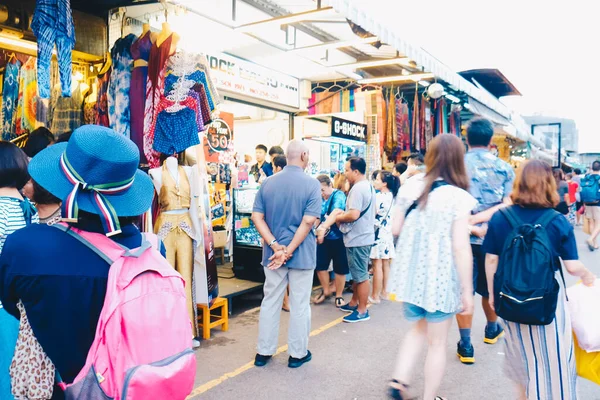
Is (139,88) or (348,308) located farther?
(348,308)

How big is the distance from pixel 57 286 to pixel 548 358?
8.93ft

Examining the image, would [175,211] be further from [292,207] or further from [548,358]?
[548,358]

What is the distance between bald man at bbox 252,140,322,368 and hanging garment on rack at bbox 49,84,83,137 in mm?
2480

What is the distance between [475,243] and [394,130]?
20.6ft

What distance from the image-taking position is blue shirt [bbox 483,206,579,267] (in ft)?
9.53

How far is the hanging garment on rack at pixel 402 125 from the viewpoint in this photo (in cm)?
1063

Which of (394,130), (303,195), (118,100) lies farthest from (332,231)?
(394,130)

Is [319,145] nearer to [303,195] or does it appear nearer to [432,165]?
[303,195]

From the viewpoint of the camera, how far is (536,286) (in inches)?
111

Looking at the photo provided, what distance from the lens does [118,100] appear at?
4812mm

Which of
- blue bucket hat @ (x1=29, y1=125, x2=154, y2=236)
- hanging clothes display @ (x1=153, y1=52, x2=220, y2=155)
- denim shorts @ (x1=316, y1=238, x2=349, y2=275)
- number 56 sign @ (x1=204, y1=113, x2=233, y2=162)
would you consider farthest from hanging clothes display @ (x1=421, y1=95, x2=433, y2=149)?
blue bucket hat @ (x1=29, y1=125, x2=154, y2=236)

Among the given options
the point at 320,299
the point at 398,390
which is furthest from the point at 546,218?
the point at 320,299

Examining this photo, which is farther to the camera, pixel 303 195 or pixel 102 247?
pixel 303 195

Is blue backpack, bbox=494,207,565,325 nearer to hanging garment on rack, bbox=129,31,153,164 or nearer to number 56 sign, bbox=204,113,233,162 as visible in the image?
hanging garment on rack, bbox=129,31,153,164
